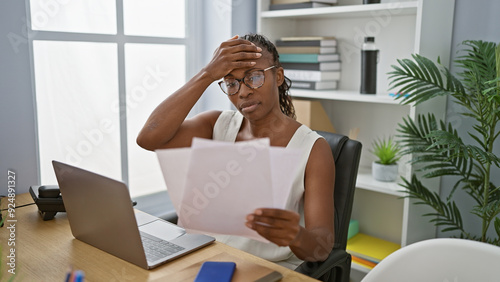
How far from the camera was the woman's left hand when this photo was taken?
0.98m

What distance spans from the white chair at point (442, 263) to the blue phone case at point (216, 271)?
0.41 metres

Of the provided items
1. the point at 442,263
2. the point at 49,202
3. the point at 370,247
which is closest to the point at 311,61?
the point at 370,247

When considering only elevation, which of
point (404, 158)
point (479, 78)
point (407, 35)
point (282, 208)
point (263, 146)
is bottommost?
point (404, 158)

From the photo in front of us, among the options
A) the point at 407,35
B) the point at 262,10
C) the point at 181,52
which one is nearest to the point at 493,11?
the point at 407,35

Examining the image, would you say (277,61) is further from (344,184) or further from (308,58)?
(308,58)

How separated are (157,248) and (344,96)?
4.64ft

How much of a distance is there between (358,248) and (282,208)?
5.27 ft

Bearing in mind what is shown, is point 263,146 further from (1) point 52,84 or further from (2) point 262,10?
(2) point 262,10

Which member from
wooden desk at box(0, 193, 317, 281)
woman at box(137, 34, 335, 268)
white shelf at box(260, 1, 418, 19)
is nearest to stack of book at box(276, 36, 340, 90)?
white shelf at box(260, 1, 418, 19)

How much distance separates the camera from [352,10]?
2.24 meters

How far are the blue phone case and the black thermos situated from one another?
4.91ft

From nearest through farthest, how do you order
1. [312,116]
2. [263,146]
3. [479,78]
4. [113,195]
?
[263,146], [113,195], [479,78], [312,116]

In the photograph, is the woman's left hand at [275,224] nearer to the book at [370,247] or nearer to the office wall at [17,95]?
the office wall at [17,95]

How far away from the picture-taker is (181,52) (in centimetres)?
259
